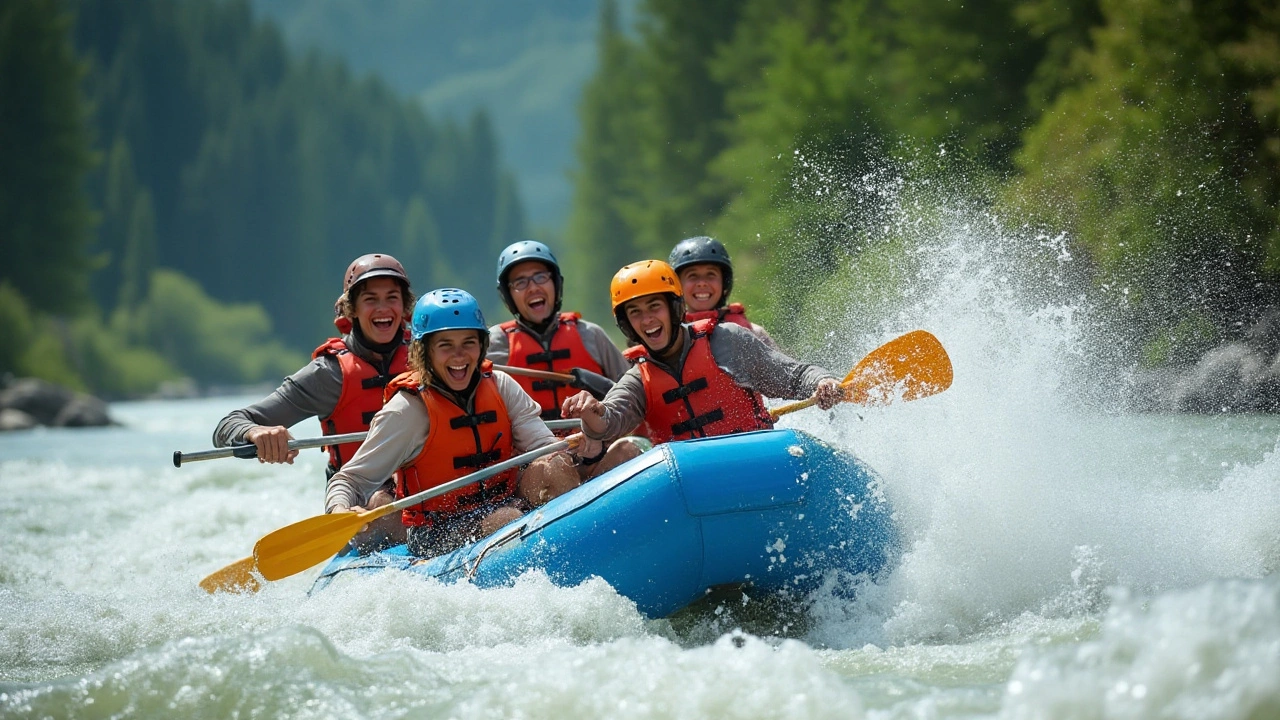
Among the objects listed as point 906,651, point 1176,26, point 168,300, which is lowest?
point 906,651

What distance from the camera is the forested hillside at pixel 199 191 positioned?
35.8m

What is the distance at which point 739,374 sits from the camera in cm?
547

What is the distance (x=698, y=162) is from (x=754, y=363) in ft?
80.8

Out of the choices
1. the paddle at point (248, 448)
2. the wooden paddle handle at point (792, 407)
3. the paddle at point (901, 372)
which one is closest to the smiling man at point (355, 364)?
the paddle at point (248, 448)

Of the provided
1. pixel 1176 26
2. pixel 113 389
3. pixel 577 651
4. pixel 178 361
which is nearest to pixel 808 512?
pixel 577 651

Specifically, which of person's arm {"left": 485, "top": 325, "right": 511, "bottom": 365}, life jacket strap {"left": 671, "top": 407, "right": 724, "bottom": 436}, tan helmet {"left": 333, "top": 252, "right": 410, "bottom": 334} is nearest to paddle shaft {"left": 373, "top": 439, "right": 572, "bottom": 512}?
life jacket strap {"left": 671, "top": 407, "right": 724, "bottom": 436}

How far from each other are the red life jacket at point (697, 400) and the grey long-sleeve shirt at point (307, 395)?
144 cm

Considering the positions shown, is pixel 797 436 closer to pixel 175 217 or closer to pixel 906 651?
pixel 906 651

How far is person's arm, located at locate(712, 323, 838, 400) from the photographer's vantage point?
213 inches

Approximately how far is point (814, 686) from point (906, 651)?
2.75 ft

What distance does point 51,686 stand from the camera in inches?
149

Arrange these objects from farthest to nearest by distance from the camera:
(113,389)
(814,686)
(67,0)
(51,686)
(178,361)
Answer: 1. (67,0)
2. (178,361)
3. (113,389)
4. (51,686)
5. (814,686)

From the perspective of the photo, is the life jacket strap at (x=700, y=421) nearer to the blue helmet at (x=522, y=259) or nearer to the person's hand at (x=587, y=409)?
the person's hand at (x=587, y=409)

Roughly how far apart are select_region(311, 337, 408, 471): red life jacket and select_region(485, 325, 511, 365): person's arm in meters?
0.67
